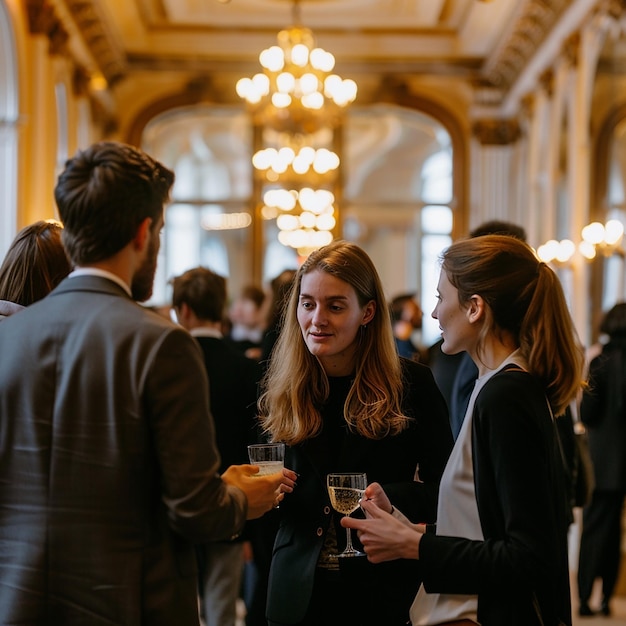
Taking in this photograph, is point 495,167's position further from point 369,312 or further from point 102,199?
point 102,199

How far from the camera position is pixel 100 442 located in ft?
6.91

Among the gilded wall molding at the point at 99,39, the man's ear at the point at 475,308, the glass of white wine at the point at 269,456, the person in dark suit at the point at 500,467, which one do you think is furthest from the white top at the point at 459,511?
the gilded wall molding at the point at 99,39

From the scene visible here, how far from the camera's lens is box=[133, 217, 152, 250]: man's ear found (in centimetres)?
221

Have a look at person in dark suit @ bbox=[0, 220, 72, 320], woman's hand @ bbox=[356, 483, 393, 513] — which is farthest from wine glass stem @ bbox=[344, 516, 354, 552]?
person in dark suit @ bbox=[0, 220, 72, 320]

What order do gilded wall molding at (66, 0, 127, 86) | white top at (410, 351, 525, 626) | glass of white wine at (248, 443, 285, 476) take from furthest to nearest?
gilded wall molding at (66, 0, 127, 86) < glass of white wine at (248, 443, 285, 476) < white top at (410, 351, 525, 626)

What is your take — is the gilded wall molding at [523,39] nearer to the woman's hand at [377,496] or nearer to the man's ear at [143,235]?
the woman's hand at [377,496]

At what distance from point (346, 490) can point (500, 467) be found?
54 cm

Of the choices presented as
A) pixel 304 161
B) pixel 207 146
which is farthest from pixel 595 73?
Result: pixel 207 146

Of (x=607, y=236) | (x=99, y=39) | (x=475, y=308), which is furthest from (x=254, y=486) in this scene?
(x=99, y=39)

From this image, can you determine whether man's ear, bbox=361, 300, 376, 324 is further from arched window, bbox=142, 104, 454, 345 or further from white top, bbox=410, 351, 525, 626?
arched window, bbox=142, 104, 454, 345

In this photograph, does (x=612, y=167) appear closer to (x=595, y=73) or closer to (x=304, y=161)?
(x=595, y=73)

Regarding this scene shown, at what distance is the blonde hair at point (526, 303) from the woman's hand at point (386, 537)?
0.45 meters

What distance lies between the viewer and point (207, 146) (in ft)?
57.1

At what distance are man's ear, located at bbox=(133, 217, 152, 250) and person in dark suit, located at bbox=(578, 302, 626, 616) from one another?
544cm
